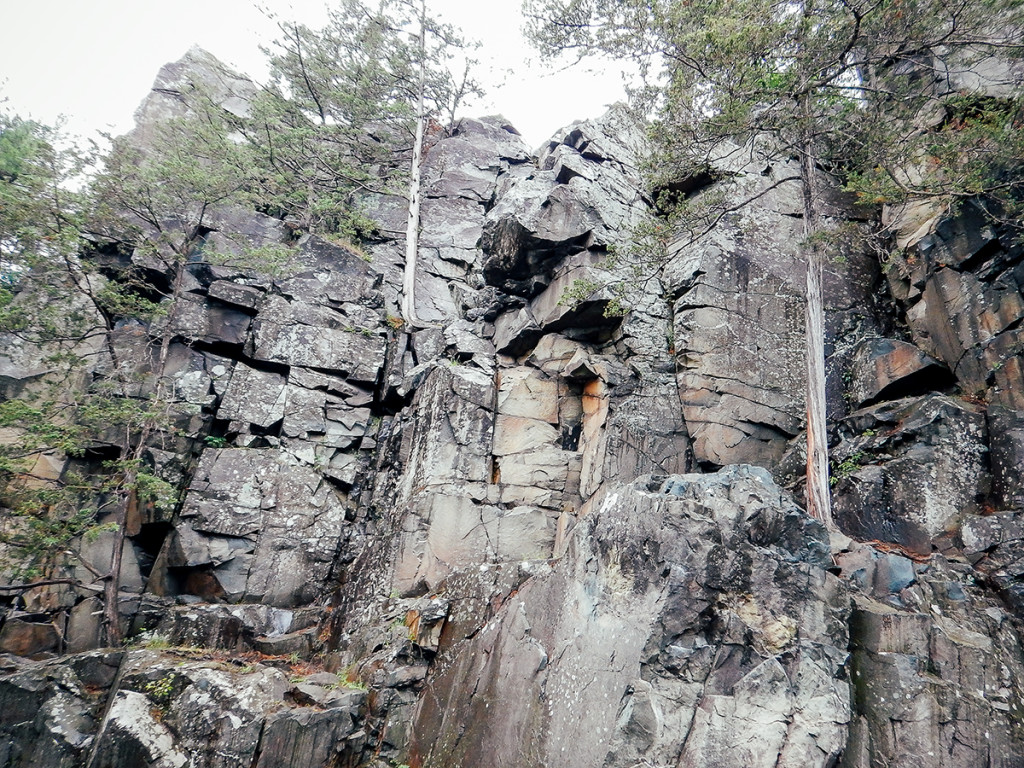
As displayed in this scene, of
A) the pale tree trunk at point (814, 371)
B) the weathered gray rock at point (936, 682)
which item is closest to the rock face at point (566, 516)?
the weathered gray rock at point (936, 682)

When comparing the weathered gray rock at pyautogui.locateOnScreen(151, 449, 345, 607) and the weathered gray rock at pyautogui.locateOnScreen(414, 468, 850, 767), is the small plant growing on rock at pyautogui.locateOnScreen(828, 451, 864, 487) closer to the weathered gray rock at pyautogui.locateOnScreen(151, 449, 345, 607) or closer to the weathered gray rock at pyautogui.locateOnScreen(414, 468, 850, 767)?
the weathered gray rock at pyautogui.locateOnScreen(414, 468, 850, 767)

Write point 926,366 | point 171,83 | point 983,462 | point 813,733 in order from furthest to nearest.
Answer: point 171,83 → point 926,366 → point 983,462 → point 813,733

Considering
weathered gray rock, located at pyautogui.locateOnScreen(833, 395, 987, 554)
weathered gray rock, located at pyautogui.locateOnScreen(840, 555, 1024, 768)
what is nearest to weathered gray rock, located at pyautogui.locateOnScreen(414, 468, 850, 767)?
weathered gray rock, located at pyautogui.locateOnScreen(840, 555, 1024, 768)

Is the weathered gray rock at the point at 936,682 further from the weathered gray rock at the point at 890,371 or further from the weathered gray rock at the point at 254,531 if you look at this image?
the weathered gray rock at the point at 254,531

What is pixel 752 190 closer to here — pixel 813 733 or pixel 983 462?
pixel 983 462

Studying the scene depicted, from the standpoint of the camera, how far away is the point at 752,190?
13.6 meters

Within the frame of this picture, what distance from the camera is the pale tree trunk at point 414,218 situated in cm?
1619

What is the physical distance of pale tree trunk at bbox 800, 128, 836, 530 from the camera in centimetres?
972

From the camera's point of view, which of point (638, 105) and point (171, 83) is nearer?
point (638, 105)

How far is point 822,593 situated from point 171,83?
25246mm

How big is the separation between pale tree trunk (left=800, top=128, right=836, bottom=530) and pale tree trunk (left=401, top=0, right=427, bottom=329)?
918 centimetres

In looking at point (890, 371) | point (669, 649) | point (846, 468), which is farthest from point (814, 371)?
point (669, 649)

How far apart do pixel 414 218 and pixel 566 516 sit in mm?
11011

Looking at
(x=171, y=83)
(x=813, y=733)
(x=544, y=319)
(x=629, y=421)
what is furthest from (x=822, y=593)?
(x=171, y=83)
